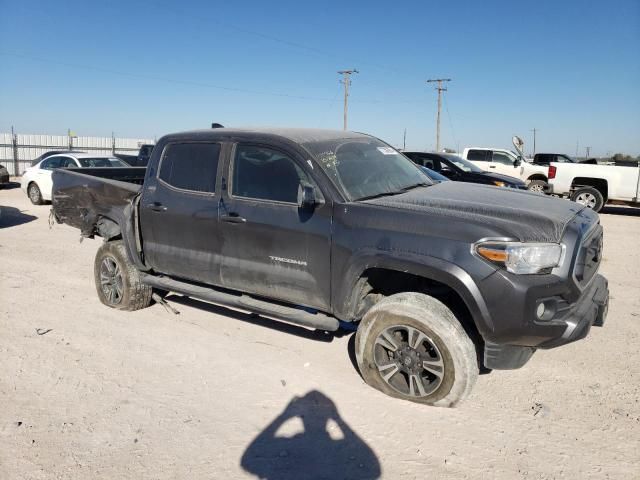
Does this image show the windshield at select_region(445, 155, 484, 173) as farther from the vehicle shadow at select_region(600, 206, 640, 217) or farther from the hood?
the hood

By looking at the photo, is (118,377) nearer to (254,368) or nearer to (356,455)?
(254,368)

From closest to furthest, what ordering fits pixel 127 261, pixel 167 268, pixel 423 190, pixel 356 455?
pixel 356 455
pixel 423 190
pixel 167 268
pixel 127 261

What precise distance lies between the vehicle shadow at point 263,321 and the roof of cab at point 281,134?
1849mm

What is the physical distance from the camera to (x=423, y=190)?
4.17 meters

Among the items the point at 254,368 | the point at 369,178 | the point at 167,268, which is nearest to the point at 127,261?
the point at 167,268

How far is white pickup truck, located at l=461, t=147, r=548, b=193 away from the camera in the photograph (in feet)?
56.5

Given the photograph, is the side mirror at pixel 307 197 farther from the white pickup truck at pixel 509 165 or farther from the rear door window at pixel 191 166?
the white pickup truck at pixel 509 165

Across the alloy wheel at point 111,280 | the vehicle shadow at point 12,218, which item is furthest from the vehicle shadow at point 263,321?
the vehicle shadow at point 12,218

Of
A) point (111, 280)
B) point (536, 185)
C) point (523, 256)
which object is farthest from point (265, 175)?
point (536, 185)

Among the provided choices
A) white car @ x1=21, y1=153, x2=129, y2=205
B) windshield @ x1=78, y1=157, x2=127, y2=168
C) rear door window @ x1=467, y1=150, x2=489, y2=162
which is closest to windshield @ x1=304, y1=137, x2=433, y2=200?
windshield @ x1=78, y1=157, x2=127, y2=168

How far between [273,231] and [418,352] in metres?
1.44

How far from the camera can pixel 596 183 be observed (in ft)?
47.0

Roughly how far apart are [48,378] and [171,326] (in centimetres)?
130

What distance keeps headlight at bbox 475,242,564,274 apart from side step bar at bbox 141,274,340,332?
1.36 meters
